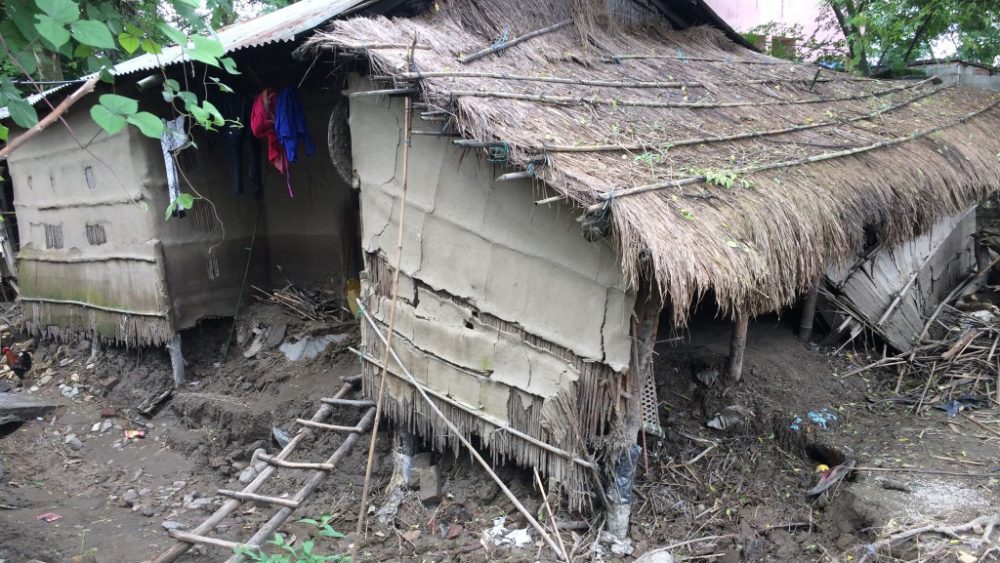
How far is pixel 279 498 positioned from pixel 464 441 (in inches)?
55.6

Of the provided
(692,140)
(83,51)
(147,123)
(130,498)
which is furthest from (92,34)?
(130,498)

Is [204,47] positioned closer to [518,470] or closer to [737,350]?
[518,470]

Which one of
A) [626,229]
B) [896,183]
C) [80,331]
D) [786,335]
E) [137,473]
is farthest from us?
[80,331]

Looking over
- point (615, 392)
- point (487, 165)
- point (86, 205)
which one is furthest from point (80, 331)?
point (615, 392)

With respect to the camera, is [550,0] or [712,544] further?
[550,0]

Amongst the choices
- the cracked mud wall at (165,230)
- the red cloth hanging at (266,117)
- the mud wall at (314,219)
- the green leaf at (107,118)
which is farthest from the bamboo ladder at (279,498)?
the green leaf at (107,118)

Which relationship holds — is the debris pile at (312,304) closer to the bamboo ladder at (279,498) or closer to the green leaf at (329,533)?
the bamboo ladder at (279,498)

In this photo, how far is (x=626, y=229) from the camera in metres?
3.73

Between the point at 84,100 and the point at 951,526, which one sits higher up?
the point at 84,100

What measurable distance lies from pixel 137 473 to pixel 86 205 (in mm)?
3525

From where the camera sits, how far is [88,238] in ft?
27.3

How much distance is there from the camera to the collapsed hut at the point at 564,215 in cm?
417

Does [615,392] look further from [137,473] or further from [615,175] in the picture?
[137,473]

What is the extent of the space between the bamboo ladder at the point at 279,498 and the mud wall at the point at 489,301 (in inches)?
15.4
